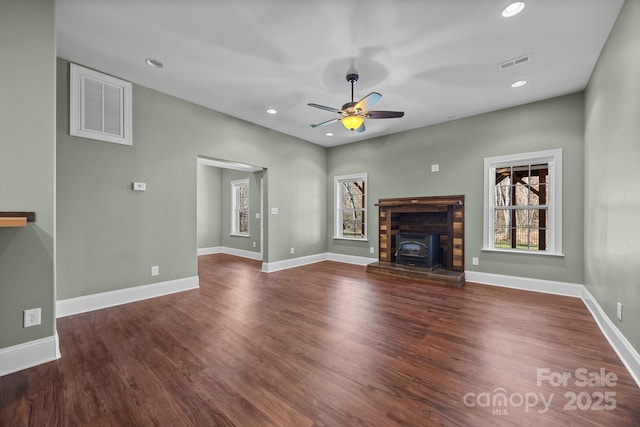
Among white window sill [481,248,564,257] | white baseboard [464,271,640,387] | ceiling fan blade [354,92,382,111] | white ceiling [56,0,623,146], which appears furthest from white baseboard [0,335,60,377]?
white window sill [481,248,564,257]

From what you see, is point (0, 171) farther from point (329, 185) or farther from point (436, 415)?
point (329, 185)

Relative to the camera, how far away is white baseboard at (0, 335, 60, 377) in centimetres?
192

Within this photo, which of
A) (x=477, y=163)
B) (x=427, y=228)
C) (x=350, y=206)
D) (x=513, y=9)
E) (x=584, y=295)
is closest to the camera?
(x=513, y=9)

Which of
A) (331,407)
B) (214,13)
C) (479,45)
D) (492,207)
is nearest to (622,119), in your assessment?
(479,45)

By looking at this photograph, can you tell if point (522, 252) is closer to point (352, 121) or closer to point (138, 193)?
point (352, 121)

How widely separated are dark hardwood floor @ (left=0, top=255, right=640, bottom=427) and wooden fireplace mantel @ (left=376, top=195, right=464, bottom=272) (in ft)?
4.64

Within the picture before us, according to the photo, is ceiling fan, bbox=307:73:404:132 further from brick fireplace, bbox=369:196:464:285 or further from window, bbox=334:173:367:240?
window, bbox=334:173:367:240

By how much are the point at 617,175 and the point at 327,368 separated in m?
3.04

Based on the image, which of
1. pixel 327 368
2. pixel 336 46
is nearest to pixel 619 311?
pixel 327 368

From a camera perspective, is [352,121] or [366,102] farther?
[352,121]

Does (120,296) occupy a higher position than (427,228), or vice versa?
(427,228)

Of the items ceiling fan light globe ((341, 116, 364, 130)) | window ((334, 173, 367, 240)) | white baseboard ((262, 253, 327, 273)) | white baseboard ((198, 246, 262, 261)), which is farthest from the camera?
white baseboard ((198, 246, 262, 261))

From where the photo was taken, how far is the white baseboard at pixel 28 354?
1920mm

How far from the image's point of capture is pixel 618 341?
2201 mm
